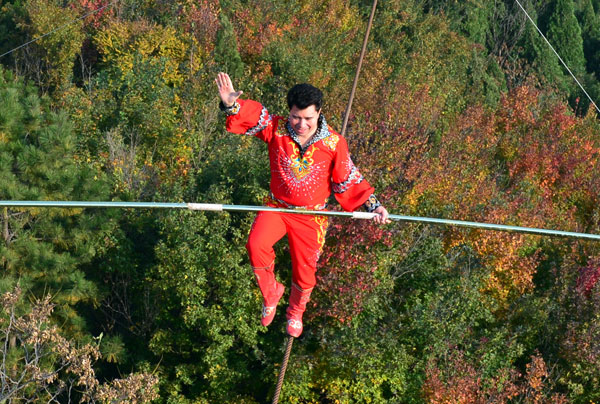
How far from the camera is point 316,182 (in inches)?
232

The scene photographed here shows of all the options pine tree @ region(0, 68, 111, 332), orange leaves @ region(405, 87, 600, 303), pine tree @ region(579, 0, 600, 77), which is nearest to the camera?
pine tree @ region(0, 68, 111, 332)

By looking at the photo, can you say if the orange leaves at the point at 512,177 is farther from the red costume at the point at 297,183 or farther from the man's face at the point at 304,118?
the man's face at the point at 304,118

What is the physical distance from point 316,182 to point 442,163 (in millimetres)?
14471

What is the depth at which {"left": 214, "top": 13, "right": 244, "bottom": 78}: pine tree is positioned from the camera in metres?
21.1

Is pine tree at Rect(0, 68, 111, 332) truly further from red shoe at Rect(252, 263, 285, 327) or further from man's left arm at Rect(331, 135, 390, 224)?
man's left arm at Rect(331, 135, 390, 224)

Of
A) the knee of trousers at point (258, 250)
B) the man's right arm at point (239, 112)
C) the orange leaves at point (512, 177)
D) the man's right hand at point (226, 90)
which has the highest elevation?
the man's right hand at point (226, 90)

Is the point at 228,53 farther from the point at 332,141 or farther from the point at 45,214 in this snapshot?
the point at 332,141

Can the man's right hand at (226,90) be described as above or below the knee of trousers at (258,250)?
above

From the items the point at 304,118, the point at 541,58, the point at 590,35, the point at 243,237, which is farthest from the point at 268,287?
the point at 590,35

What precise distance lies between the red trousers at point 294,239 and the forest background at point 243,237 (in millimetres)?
5897

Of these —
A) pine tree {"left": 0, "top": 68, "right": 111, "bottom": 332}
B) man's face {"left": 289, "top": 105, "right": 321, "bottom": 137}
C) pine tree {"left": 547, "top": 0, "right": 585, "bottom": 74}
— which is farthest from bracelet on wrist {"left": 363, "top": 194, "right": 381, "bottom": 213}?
pine tree {"left": 547, "top": 0, "right": 585, "bottom": 74}

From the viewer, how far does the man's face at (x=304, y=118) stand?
559cm

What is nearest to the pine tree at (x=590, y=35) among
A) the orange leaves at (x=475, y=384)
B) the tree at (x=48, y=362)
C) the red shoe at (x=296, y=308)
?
the orange leaves at (x=475, y=384)

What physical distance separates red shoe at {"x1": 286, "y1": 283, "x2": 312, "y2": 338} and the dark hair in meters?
1.31
